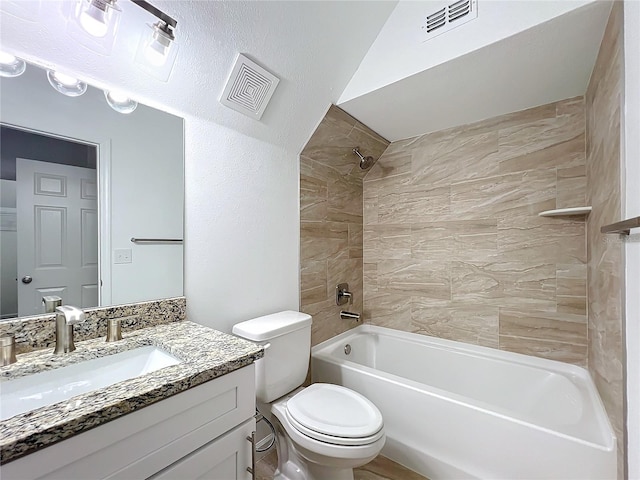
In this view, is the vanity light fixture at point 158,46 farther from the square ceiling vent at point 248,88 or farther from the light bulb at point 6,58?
the light bulb at point 6,58

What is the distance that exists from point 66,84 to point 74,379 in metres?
1.07

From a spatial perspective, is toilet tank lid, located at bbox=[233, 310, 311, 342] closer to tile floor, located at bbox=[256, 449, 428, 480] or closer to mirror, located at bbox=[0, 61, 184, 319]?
mirror, located at bbox=[0, 61, 184, 319]

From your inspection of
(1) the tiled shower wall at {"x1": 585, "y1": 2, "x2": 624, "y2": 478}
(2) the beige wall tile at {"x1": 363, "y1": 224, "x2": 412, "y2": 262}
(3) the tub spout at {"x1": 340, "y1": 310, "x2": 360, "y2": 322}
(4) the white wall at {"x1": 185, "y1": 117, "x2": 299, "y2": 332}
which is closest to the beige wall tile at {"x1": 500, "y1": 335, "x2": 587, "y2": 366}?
(1) the tiled shower wall at {"x1": 585, "y1": 2, "x2": 624, "y2": 478}

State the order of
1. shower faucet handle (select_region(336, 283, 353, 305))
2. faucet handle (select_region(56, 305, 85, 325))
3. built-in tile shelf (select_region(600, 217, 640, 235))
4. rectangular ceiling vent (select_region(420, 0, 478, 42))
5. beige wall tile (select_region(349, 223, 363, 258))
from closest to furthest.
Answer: built-in tile shelf (select_region(600, 217, 640, 235))
faucet handle (select_region(56, 305, 85, 325))
rectangular ceiling vent (select_region(420, 0, 478, 42))
shower faucet handle (select_region(336, 283, 353, 305))
beige wall tile (select_region(349, 223, 363, 258))

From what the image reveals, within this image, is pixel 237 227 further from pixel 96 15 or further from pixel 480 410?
pixel 480 410

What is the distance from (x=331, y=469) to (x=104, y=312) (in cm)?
124

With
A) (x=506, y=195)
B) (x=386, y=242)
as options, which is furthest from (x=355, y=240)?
(x=506, y=195)

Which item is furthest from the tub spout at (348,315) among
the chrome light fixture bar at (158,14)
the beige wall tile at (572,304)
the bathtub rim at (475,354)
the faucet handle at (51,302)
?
the chrome light fixture bar at (158,14)

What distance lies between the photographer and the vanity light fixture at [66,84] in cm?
105

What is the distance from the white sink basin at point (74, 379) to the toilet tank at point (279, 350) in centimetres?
46

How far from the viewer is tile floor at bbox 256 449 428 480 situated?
155 centimetres

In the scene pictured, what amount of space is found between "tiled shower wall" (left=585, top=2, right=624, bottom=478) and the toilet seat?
3.04 feet

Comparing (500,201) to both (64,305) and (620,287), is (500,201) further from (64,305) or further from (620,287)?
(64,305)

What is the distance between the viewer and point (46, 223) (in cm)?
104
